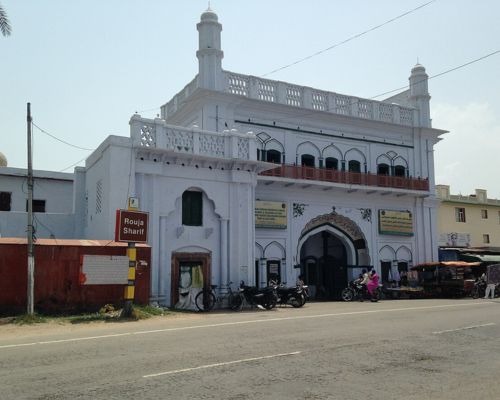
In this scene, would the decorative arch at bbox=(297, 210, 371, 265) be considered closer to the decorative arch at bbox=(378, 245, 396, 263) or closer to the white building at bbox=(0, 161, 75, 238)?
the decorative arch at bbox=(378, 245, 396, 263)

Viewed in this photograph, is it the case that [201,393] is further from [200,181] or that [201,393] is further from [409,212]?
[409,212]

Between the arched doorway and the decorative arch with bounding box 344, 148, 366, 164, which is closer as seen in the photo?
the decorative arch with bounding box 344, 148, 366, 164

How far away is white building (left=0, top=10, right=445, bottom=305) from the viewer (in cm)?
1984

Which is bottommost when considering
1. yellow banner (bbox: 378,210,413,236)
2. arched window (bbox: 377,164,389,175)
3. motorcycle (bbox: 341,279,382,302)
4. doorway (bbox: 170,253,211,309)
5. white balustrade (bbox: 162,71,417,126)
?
motorcycle (bbox: 341,279,382,302)

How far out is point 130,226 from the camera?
15.6 metres

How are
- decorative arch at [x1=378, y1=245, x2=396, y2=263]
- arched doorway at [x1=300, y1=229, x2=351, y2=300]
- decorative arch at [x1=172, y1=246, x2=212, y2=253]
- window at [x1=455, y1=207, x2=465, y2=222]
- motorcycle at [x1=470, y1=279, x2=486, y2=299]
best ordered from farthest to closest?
1. window at [x1=455, y1=207, x2=465, y2=222]
2. decorative arch at [x1=378, y1=245, x2=396, y2=263]
3. arched doorway at [x1=300, y1=229, x2=351, y2=300]
4. motorcycle at [x1=470, y1=279, x2=486, y2=299]
5. decorative arch at [x1=172, y1=246, x2=212, y2=253]

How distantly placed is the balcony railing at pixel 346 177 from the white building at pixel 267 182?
0.06 meters

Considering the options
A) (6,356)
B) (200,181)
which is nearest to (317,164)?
(200,181)

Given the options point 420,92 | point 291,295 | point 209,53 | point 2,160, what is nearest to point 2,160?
point 2,160

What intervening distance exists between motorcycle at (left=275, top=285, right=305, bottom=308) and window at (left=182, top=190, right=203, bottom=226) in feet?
13.7

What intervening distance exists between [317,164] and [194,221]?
9334 millimetres

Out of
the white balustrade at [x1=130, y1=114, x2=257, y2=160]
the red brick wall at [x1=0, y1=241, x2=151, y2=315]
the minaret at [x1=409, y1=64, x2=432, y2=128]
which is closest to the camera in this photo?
the red brick wall at [x1=0, y1=241, x2=151, y2=315]

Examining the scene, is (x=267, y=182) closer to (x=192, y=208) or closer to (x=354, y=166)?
(x=192, y=208)

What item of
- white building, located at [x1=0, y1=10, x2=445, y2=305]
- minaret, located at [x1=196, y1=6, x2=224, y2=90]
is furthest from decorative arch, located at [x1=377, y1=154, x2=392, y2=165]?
minaret, located at [x1=196, y1=6, x2=224, y2=90]
